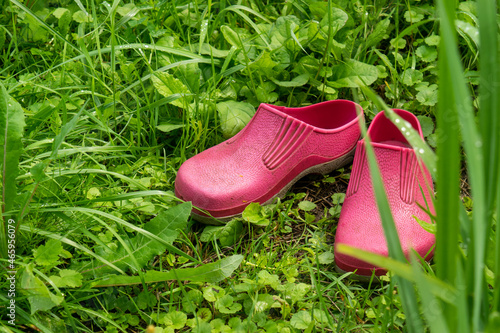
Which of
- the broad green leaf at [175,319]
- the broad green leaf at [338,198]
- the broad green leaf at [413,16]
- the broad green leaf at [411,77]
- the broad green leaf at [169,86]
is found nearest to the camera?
the broad green leaf at [175,319]

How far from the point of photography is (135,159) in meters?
1.74

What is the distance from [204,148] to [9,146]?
2.40 feet

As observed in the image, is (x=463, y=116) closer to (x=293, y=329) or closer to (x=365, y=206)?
(x=293, y=329)

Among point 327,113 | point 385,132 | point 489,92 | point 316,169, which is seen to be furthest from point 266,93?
point 489,92

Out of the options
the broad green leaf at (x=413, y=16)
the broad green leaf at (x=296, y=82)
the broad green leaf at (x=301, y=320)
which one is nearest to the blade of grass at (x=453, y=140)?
the broad green leaf at (x=301, y=320)

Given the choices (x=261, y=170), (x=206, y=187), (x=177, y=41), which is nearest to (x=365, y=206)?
(x=261, y=170)

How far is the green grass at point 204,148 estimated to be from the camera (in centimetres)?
61

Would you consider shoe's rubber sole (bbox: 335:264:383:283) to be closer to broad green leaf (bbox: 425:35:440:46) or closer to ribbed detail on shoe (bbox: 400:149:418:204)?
ribbed detail on shoe (bbox: 400:149:418:204)

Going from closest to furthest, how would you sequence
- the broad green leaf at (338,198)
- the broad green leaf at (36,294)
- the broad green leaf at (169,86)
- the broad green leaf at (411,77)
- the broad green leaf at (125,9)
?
the broad green leaf at (36,294) < the broad green leaf at (338,198) < the broad green leaf at (169,86) < the broad green leaf at (411,77) < the broad green leaf at (125,9)

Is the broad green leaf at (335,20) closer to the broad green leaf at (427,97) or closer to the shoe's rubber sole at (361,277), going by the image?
the broad green leaf at (427,97)

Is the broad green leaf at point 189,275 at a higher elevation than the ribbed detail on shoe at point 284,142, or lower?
lower

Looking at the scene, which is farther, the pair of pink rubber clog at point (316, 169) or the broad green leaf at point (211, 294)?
the pair of pink rubber clog at point (316, 169)

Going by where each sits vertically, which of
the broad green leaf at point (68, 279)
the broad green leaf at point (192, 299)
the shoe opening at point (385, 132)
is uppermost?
the shoe opening at point (385, 132)

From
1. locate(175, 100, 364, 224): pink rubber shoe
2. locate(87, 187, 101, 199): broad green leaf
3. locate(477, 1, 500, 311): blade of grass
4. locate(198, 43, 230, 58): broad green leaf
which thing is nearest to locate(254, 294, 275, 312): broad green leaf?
locate(175, 100, 364, 224): pink rubber shoe
